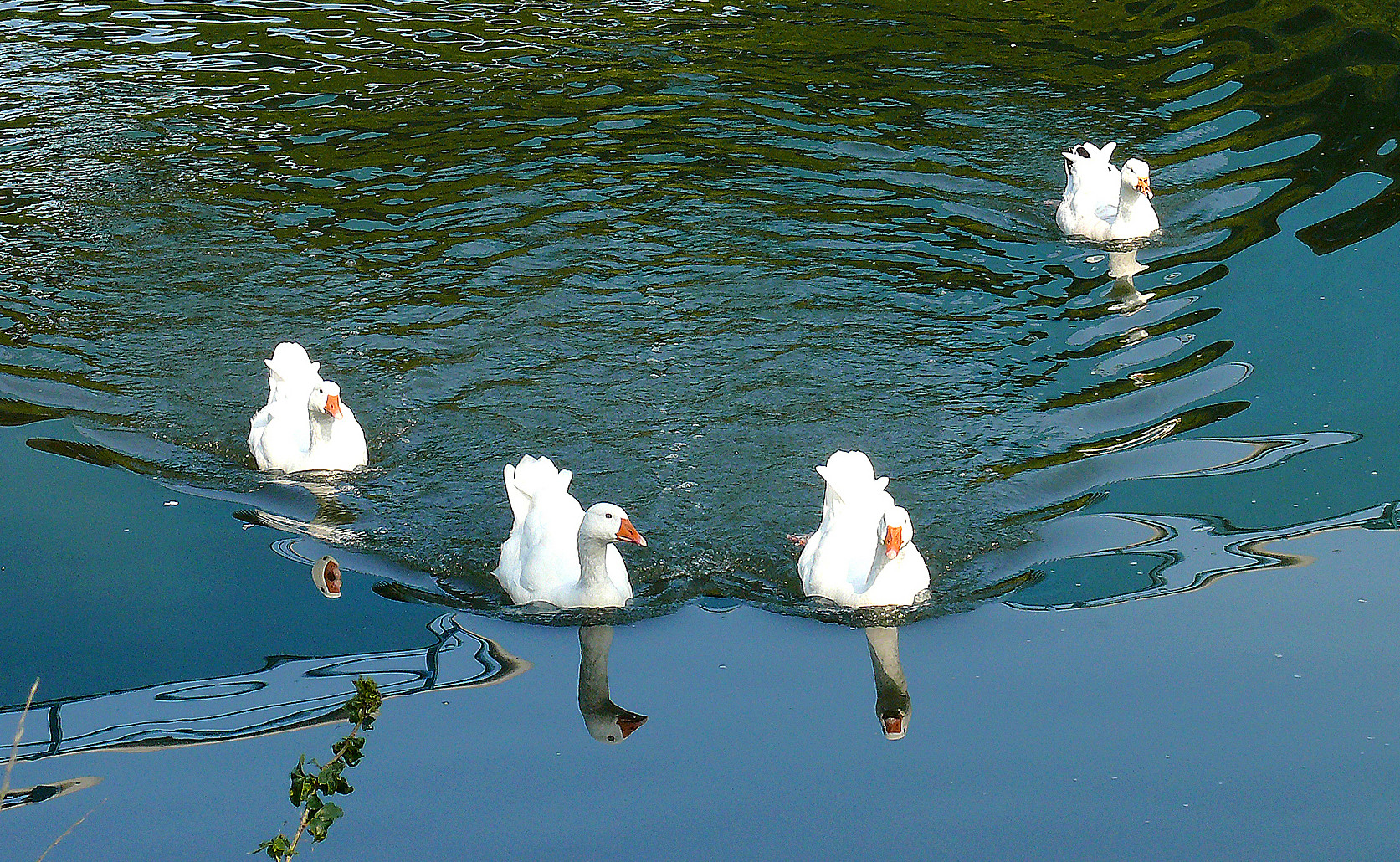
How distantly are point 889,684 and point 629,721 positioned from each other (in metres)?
1.26

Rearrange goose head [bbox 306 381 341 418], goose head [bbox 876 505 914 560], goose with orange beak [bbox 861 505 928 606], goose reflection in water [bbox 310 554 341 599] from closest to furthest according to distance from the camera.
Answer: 1. goose head [bbox 876 505 914 560]
2. goose with orange beak [bbox 861 505 928 606]
3. goose reflection in water [bbox 310 554 341 599]
4. goose head [bbox 306 381 341 418]

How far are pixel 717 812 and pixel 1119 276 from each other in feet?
22.6

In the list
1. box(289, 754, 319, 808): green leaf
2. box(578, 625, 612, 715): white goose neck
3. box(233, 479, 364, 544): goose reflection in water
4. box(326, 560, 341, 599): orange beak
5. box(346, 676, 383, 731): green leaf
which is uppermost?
box(346, 676, 383, 731): green leaf

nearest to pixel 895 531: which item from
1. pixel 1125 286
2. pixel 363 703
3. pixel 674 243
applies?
pixel 363 703

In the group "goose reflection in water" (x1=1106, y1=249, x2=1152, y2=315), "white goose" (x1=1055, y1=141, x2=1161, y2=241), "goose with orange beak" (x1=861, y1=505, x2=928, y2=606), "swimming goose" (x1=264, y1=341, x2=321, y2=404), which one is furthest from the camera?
"white goose" (x1=1055, y1=141, x2=1161, y2=241)

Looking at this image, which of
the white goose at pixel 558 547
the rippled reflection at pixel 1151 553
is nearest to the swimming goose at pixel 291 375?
the white goose at pixel 558 547

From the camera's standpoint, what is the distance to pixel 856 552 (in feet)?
23.9

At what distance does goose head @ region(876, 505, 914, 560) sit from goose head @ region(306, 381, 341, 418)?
3461mm

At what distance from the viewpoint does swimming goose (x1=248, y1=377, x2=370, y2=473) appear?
855 centimetres

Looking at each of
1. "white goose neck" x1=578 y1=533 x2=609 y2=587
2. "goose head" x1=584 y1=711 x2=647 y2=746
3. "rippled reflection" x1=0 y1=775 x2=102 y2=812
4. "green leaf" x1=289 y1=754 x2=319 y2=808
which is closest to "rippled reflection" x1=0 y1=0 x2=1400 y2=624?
"white goose neck" x1=578 y1=533 x2=609 y2=587

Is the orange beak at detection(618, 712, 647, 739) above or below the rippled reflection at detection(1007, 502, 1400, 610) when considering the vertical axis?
below

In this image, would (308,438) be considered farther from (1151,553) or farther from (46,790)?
(1151,553)

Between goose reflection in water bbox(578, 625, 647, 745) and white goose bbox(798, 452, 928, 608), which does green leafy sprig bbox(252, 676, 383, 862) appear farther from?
white goose bbox(798, 452, 928, 608)

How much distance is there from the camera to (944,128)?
13.8 metres
